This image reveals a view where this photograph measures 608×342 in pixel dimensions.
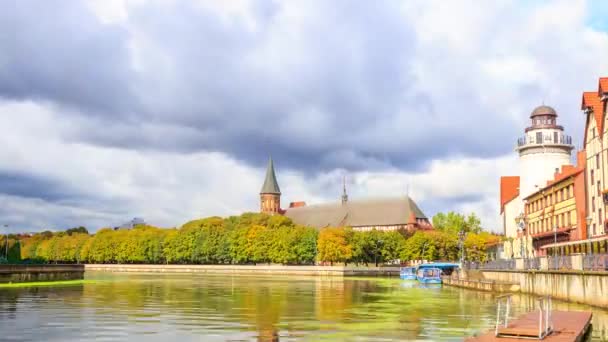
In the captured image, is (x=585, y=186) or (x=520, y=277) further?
(x=585, y=186)

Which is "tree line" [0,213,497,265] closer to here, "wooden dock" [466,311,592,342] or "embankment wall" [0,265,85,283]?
"embankment wall" [0,265,85,283]

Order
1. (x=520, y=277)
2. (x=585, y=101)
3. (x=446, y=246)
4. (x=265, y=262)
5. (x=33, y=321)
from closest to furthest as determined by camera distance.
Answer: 1. (x=33, y=321)
2. (x=520, y=277)
3. (x=585, y=101)
4. (x=446, y=246)
5. (x=265, y=262)

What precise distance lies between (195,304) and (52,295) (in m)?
16.2

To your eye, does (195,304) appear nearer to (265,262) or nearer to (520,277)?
(520,277)

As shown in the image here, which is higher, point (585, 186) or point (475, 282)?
point (585, 186)

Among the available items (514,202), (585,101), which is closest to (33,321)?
(585,101)

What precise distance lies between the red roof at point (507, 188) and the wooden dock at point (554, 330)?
4301 inches

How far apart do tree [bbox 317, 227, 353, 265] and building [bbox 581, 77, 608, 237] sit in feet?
275

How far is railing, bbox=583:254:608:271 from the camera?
4397cm

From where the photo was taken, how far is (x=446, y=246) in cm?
16162

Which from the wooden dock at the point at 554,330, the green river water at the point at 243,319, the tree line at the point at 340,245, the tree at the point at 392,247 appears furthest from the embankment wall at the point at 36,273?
the tree at the point at 392,247

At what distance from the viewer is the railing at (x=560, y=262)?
172 feet

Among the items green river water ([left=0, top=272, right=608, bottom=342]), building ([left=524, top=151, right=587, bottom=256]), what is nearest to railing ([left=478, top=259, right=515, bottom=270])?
building ([left=524, top=151, right=587, bottom=256])

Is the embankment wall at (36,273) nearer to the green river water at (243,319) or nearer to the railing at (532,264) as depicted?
the green river water at (243,319)
